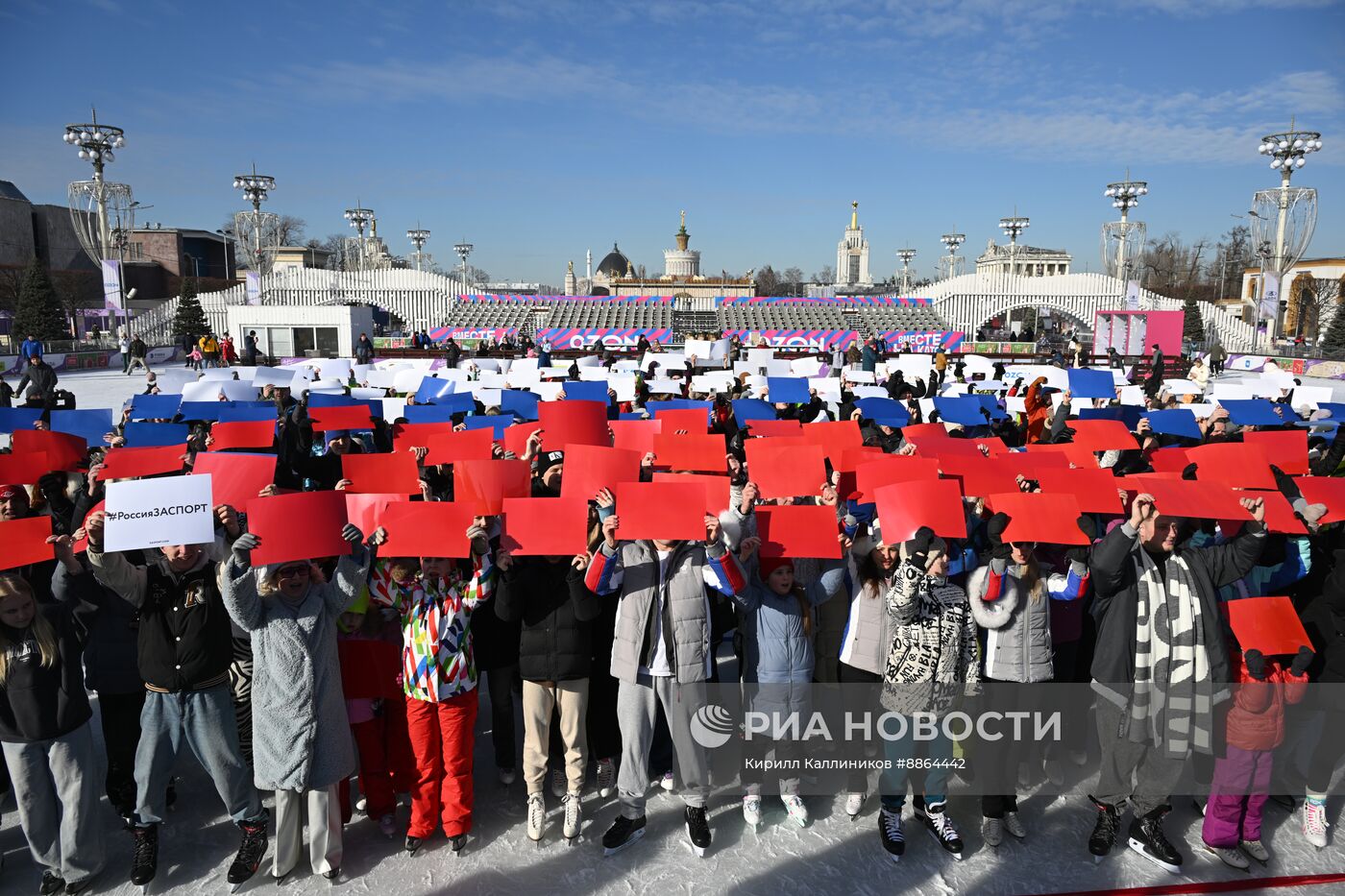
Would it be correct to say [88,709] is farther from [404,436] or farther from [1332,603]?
[1332,603]

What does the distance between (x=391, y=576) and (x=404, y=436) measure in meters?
2.67

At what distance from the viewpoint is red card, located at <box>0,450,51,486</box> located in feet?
16.6

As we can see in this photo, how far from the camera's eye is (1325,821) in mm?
3797

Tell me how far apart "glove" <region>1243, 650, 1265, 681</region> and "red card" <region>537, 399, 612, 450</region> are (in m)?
4.18

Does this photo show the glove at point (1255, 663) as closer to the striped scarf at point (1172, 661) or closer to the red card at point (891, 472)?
the striped scarf at point (1172, 661)

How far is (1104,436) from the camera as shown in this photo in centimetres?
611

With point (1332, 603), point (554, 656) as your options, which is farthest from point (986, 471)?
point (554, 656)

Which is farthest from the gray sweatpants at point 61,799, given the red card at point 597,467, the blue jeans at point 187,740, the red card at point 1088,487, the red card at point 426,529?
the red card at point 1088,487

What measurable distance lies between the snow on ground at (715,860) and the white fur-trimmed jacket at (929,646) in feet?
2.35

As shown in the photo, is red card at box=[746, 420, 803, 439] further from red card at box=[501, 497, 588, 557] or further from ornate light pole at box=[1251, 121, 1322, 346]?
ornate light pole at box=[1251, 121, 1322, 346]

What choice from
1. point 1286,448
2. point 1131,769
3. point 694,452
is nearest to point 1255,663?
point 1131,769

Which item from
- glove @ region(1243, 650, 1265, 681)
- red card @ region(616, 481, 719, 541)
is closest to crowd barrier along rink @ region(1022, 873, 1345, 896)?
glove @ region(1243, 650, 1265, 681)

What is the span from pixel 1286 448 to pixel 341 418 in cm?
718

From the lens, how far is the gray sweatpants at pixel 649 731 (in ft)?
12.1
